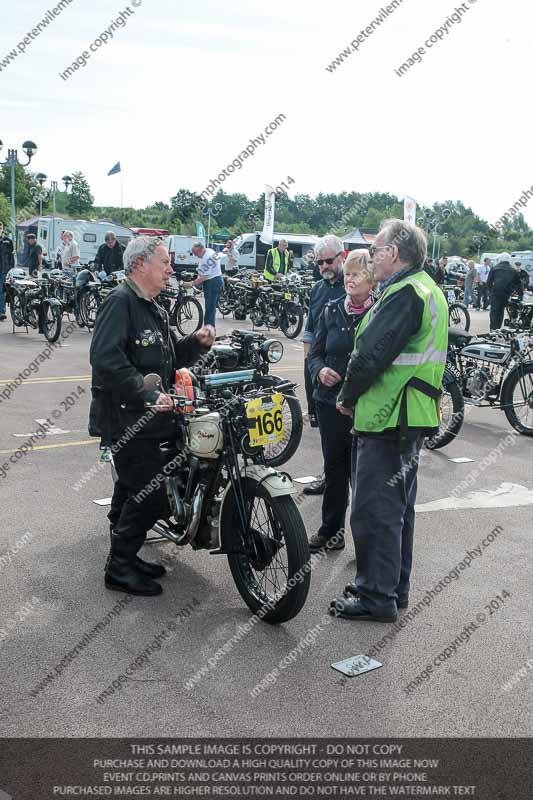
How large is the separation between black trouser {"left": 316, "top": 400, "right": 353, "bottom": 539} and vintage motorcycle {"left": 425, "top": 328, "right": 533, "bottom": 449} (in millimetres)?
3444

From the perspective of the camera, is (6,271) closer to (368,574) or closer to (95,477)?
(95,477)

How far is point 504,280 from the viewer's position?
16109mm

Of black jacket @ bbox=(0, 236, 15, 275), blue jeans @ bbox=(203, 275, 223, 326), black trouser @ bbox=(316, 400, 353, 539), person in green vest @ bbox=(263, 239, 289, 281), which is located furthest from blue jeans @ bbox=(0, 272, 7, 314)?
black trouser @ bbox=(316, 400, 353, 539)

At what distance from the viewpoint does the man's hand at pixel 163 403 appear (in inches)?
151

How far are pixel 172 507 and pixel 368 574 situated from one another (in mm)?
1114

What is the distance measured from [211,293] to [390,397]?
10.9 m

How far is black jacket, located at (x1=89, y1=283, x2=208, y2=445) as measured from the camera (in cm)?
390

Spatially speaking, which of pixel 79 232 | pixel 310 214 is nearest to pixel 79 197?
pixel 310 214

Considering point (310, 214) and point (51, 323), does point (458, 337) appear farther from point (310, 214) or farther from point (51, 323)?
point (310, 214)

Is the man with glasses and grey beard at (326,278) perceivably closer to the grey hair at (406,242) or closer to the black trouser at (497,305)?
the grey hair at (406,242)

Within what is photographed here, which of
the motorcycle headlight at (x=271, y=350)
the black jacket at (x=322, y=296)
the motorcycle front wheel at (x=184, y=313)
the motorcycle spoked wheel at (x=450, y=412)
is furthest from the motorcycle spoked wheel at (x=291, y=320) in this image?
the black jacket at (x=322, y=296)

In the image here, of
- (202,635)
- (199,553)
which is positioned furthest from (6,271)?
(202,635)

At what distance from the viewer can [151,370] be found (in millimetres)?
4160

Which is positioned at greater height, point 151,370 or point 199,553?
point 151,370
